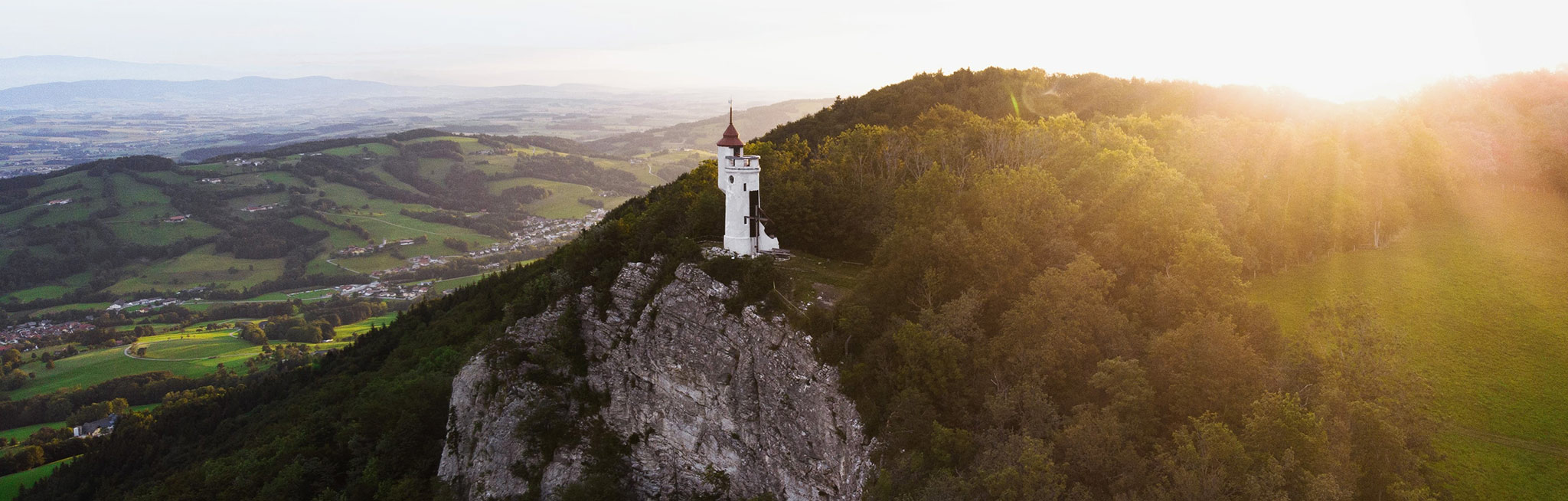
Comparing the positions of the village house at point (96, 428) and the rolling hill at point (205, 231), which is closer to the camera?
the village house at point (96, 428)

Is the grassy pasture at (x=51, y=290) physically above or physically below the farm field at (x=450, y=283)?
below

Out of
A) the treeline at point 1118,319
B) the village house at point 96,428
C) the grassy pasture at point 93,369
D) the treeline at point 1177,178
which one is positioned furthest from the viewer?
the grassy pasture at point 93,369

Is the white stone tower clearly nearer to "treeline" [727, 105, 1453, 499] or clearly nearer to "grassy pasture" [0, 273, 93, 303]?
"treeline" [727, 105, 1453, 499]

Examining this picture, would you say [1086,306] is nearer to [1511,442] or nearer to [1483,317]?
[1511,442]

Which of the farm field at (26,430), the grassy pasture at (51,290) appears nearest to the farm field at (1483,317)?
the farm field at (26,430)

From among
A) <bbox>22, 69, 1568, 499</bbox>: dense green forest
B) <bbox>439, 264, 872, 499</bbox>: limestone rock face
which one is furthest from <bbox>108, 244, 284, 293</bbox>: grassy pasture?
<bbox>439, 264, 872, 499</bbox>: limestone rock face

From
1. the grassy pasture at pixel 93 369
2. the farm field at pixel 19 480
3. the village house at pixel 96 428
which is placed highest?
the grassy pasture at pixel 93 369

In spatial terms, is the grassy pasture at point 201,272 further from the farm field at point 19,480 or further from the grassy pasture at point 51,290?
the farm field at point 19,480

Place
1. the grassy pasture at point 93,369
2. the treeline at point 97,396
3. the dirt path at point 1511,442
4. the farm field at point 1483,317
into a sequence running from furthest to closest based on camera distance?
the grassy pasture at point 93,369
the treeline at point 97,396
the farm field at point 1483,317
the dirt path at point 1511,442
